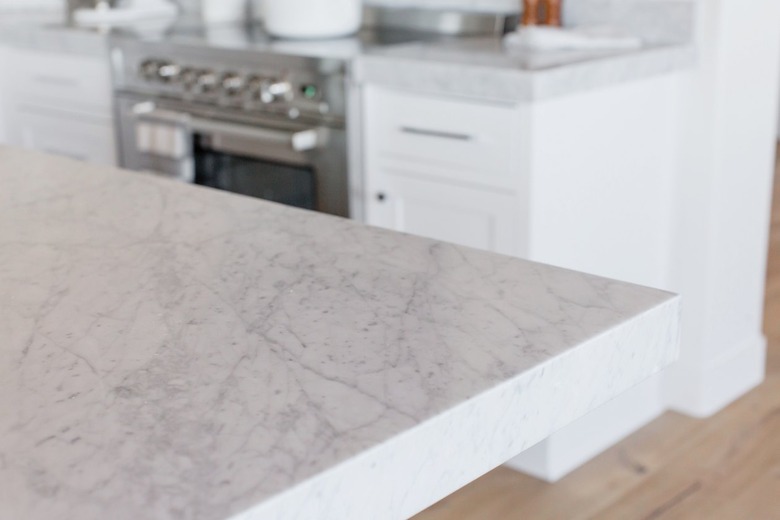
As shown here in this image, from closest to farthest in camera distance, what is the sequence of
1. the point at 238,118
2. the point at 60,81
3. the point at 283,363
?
the point at 283,363
the point at 238,118
the point at 60,81

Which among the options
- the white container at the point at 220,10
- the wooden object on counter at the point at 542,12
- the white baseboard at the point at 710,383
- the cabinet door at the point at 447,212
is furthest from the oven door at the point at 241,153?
the white baseboard at the point at 710,383

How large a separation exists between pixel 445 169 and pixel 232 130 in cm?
58

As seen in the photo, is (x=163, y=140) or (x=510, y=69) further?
(x=163, y=140)

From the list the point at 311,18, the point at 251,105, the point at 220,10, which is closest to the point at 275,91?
the point at 251,105

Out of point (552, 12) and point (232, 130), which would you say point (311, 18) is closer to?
point (232, 130)

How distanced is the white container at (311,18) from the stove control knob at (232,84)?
0.27 meters

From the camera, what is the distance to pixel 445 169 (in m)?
2.18

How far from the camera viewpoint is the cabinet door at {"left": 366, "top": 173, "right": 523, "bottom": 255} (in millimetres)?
2102

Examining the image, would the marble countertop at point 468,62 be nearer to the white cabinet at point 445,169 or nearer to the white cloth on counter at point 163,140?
the white cabinet at point 445,169

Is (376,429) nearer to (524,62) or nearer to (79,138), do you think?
(524,62)

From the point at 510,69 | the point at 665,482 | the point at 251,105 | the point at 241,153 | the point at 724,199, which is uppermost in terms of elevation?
the point at 510,69

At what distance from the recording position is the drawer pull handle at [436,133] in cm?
212

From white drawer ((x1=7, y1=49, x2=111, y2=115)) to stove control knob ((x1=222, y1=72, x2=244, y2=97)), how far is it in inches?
20.0

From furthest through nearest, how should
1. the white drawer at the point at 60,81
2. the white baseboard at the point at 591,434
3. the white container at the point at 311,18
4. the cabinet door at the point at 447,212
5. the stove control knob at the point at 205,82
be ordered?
the white drawer at the point at 60,81 → the white container at the point at 311,18 → the stove control knob at the point at 205,82 → the white baseboard at the point at 591,434 → the cabinet door at the point at 447,212
